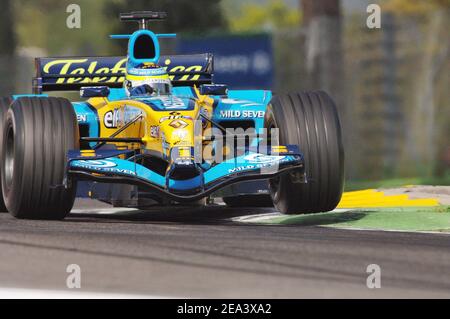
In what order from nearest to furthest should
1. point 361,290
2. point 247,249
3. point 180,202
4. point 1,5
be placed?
1. point 361,290
2. point 247,249
3. point 180,202
4. point 1,5

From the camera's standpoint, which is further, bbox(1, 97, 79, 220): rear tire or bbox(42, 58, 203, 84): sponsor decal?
bbox(42, 58, 203, 84): sponsor decal

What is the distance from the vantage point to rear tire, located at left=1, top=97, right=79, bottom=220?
1130cm

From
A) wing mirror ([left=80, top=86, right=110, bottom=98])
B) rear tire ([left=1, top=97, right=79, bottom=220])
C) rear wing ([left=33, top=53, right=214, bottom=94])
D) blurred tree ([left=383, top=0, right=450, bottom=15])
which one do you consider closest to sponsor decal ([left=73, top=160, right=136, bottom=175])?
rear tire ([left=1, top=97, right=79, bottom=220])

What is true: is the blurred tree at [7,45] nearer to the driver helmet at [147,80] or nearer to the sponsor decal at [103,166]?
the driver helmet at [147,80]

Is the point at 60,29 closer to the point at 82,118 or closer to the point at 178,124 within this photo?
the point at 82,118

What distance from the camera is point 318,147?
1149 centimetres

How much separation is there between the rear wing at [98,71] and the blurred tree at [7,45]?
13374mm

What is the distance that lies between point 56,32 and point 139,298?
31.6 m

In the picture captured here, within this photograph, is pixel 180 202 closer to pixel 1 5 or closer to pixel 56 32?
pixel 1 5

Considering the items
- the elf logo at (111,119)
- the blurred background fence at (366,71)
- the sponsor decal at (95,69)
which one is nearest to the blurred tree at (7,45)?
the blurred background fence at (366,71)

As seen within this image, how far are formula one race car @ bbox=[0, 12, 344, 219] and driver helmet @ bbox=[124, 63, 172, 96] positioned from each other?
0.06 meters

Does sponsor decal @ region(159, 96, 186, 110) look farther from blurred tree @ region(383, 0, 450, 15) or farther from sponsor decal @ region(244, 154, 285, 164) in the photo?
blurred tree @ region(383, 0, 450, 15)

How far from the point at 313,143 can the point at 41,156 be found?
231cm
